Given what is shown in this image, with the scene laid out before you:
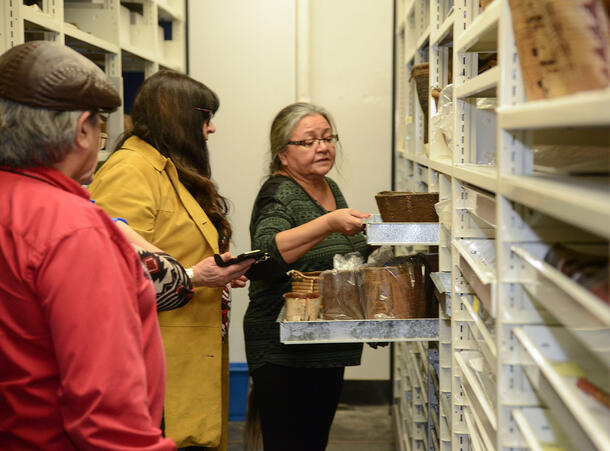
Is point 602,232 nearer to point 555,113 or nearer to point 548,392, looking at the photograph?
point 555,113

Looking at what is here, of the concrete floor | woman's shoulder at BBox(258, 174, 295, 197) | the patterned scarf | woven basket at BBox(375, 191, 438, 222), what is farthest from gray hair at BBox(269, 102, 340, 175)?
the concrete floor

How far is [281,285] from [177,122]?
731 millimetres

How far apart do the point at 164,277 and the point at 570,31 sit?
1318 millimetres

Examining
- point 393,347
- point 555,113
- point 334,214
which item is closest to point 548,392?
point 555,113

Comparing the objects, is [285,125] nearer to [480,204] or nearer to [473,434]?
[480,204]

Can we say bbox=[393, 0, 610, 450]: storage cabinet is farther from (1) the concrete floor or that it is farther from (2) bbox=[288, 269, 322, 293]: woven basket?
(1) the concrete floor

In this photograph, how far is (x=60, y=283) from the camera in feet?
3.95

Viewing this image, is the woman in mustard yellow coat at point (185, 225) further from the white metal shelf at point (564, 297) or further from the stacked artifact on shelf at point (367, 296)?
the white metal shelf at point (564, 297)

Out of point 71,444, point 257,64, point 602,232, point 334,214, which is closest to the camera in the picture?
point 602,232

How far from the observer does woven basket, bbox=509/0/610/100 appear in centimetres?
86

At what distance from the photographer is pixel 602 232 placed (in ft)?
2.39

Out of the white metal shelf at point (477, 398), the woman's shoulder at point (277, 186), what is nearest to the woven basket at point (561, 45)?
the white metal shelf at point (477, 398)

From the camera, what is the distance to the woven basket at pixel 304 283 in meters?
2.46

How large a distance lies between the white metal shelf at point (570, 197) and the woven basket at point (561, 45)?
12cm
